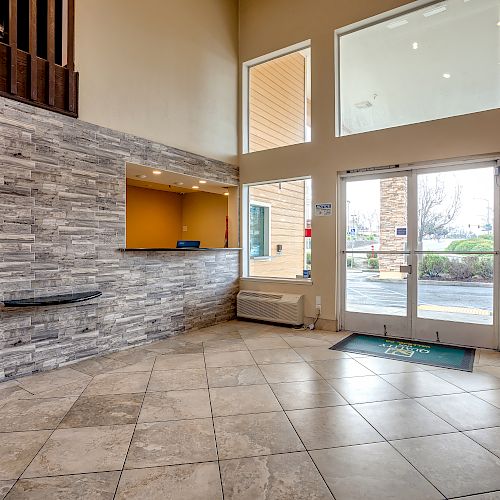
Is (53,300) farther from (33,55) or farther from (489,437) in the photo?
(489,437)

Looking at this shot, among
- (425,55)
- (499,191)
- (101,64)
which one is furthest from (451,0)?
(101,64)

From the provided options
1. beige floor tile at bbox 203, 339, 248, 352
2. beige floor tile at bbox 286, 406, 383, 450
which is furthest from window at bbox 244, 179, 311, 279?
beige floor tile at bbox 286, 406, 383, 450

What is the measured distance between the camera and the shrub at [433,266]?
4.68 m

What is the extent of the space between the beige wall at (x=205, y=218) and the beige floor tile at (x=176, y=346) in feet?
8.46

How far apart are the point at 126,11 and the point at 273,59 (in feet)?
8.60

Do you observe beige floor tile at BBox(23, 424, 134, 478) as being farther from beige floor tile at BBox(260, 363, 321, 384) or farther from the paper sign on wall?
the paper sign on wall

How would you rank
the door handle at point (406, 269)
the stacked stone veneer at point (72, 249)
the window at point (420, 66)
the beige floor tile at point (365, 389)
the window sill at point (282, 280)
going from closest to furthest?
the beige floor tile at point (365, 389) → the stacked stone veneer at point (72, 249) → the window at point (420, 66) → the door handle at point (406, 269) → the window sill at point (282, 280)

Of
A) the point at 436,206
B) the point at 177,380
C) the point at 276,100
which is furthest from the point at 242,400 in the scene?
the point at 276,100

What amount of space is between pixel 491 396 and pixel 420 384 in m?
0.54

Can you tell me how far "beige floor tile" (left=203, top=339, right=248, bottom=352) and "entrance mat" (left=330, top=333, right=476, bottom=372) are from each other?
115 cm

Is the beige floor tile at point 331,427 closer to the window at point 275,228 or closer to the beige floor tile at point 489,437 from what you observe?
the beige floor tile at point 489,437

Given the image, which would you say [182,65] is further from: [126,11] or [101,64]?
[101,64]

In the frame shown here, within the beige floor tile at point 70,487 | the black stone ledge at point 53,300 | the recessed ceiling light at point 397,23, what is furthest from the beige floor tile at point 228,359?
the recessed ceiling light at point 397,23

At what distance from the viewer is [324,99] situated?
5430 mm
